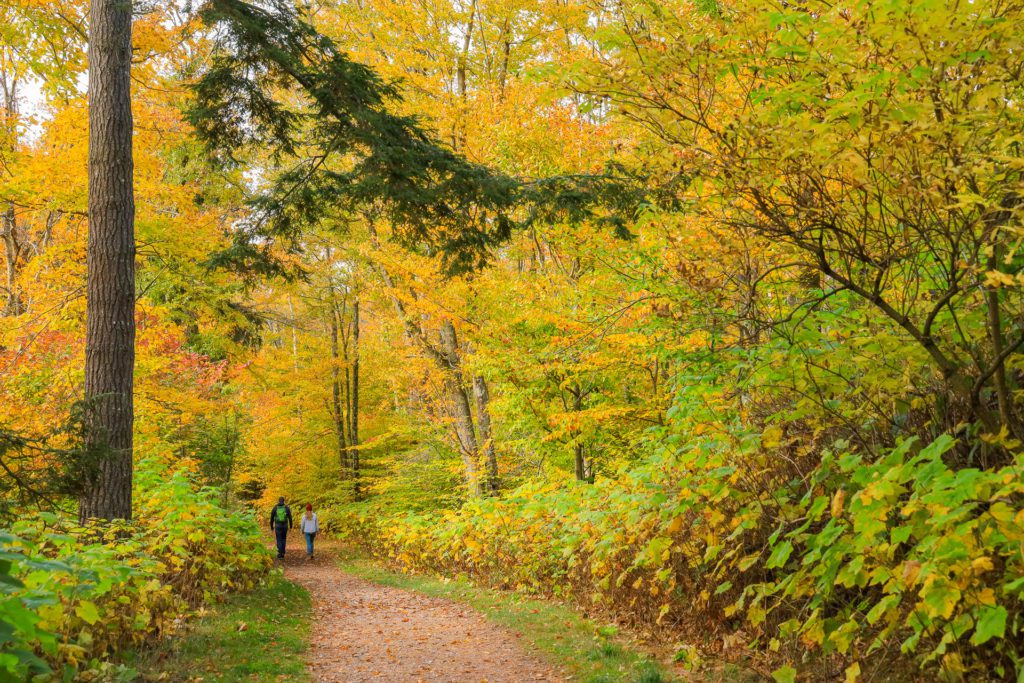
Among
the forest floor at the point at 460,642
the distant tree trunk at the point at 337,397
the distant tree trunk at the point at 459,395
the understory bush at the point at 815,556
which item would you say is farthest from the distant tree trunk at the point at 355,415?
the understory bush at the point at 815,556

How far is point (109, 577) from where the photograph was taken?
5.11 metres

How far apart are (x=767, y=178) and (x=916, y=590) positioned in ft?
7.85

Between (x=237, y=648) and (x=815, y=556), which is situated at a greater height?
(x=815, y=556)

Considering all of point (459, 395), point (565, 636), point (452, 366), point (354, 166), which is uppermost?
point (354, 166)

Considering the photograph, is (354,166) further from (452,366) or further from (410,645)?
(452,366)

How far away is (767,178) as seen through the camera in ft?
11.4

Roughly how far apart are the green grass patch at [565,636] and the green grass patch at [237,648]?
2.38 m

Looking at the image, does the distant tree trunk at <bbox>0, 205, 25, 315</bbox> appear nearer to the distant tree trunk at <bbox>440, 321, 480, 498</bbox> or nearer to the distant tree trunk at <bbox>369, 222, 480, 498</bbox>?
the distant tree trunk at <bbox>369, 222, 480, 498</bbox>

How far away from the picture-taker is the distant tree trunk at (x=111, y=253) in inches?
293

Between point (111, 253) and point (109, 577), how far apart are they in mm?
3935

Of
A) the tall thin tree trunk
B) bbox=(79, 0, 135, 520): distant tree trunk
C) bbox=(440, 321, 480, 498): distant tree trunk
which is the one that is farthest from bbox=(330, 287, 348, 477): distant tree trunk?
the tall thin tree trunk

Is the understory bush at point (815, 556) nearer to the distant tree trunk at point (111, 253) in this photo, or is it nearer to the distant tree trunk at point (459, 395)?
the distant tree trunk at point (111, 253)

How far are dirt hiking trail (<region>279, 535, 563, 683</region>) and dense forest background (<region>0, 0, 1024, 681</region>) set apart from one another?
Result: 1206 mm

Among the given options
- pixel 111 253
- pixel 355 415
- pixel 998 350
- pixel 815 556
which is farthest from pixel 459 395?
pixel 998 350
